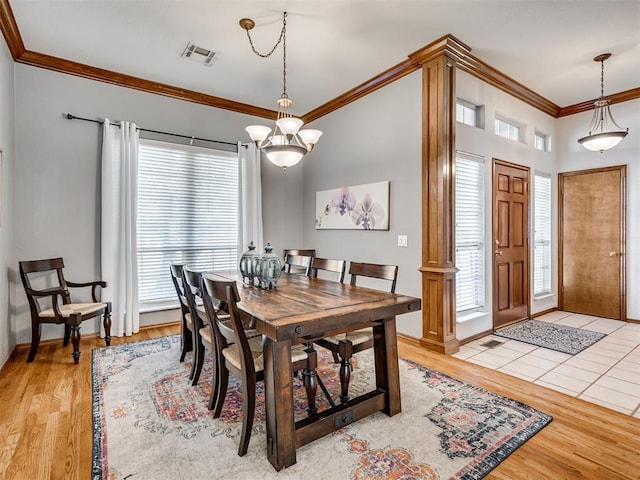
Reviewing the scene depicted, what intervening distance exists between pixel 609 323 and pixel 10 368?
21.8 ft

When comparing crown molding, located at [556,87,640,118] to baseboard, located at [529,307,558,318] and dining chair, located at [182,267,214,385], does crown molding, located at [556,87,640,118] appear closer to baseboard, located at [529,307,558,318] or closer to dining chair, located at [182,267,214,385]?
baseboard, located at [529,307,558,318]

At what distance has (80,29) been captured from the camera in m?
3.08

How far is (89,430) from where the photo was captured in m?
2.07

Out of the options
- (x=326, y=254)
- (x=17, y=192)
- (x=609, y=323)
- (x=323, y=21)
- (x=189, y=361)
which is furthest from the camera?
(x=326, y=254)

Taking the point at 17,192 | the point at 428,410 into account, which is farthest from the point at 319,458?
the point at 17,192

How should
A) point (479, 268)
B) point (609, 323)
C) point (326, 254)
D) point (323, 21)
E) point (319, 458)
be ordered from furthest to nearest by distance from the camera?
point (326, 254), point (609, 323), point (479, 268), point (323, 21), point (319, 458)

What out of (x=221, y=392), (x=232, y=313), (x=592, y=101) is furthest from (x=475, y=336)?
(x=592, y=101)

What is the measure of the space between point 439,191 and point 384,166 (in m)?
0.87

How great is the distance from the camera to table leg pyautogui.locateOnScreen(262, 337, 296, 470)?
1729 millimetres

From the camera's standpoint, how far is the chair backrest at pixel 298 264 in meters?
3.44

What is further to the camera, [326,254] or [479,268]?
[326,254]

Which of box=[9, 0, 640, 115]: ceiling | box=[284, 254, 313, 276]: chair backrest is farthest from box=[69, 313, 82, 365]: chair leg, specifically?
box=[9, 0, 640, 115]: ceiling

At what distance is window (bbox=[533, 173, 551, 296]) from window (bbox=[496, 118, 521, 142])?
0.69 meters

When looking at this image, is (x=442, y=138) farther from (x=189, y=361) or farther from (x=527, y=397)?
(x=189, y=361)
